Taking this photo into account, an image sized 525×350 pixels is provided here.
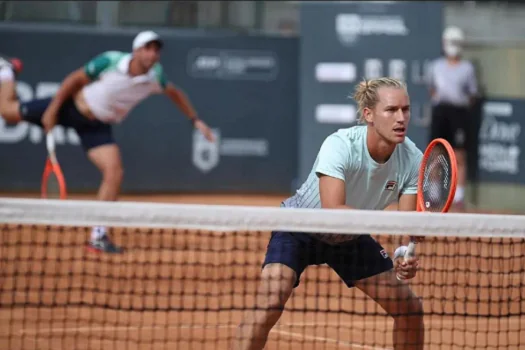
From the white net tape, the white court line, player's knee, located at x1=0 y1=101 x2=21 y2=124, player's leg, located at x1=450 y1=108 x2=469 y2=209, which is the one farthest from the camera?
player's leg, located at x1=450 y1=108 x2=469 y2=209

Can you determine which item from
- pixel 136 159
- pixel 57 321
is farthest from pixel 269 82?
pixel 57 321

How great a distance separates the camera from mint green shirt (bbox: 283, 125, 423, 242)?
3.58m

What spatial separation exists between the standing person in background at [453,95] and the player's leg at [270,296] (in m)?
6.64

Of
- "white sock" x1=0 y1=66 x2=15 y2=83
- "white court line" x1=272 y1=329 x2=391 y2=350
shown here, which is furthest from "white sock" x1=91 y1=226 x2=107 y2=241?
"white court line" x1=272 y1=329 x2=391 y2=350

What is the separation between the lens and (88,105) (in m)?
6.91

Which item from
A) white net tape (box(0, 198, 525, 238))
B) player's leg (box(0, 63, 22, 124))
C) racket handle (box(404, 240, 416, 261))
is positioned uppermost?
player's leg (box(0, 63, 22, 124))

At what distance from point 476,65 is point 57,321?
703 cm

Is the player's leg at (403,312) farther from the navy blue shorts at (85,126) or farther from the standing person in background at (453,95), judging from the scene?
the standing person in background at (453,95)

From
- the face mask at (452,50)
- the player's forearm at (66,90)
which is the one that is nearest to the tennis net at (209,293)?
the player's forearm at (66,90)

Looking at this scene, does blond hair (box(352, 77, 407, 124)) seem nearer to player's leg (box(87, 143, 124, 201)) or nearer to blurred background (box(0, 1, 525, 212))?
player's leg (box(87, 143, 124, 201))

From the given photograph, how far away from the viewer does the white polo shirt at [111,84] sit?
268 inches

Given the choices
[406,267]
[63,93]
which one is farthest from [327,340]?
[63,93]

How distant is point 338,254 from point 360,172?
343mm

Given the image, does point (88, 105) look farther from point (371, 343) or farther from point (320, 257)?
point (320, 257)
